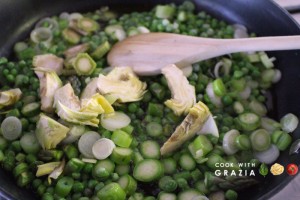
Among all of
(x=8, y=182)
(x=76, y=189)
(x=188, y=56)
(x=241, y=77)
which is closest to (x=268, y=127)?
(x=241, y=77)

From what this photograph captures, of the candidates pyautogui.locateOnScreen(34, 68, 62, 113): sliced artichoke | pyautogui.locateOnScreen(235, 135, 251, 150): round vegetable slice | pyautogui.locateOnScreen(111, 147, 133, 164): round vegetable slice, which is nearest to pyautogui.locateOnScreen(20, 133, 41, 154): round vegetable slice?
pyautogui.locateOnScreen(34, 68, 62, 113): sliced artichoke

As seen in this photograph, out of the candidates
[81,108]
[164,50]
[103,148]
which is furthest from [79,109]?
[164,50]

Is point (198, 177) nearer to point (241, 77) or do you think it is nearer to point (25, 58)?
point (241, 77)

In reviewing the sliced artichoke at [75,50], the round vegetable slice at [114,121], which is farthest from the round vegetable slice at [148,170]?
the sliced artichoke at [75,50]

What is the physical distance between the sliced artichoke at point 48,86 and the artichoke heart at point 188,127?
0.36 metres

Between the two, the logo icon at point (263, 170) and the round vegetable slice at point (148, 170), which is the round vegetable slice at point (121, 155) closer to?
the round vegetable slice at point (148, 170)

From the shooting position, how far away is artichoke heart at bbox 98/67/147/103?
1.26 m

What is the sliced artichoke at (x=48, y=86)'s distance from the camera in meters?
1.24

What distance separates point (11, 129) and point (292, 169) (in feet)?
2.57

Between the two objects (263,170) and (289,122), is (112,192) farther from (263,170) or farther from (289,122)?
(289,122)

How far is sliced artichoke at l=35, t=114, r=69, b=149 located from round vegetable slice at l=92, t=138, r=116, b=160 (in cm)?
10

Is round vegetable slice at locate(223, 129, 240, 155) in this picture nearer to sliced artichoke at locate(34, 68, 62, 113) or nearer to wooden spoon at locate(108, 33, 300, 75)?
wooden spoon at locate(108, 33, 300, 75)

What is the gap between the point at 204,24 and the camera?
5.10ft

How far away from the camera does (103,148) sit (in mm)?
1156
